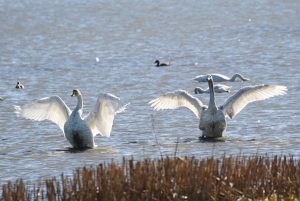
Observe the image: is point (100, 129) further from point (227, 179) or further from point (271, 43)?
point (271, 43)

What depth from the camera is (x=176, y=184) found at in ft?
32.1

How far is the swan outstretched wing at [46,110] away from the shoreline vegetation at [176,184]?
7304 mm

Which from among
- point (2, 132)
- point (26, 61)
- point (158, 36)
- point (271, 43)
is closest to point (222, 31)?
point (158, 36)

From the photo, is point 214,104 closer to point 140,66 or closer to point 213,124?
point 213,124

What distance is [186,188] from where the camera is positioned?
9758 mm

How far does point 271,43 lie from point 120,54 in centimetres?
543

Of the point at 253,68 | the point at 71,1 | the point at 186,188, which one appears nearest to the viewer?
the point at 186,188

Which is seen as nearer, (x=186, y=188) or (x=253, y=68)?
(x=186, y=188)

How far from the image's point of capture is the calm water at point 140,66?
16328mm

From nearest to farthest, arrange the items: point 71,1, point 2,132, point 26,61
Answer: point 2,132
point 26,61
point 71,1

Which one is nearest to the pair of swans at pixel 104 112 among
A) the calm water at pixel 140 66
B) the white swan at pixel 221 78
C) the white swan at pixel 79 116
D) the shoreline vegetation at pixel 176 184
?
the white swan at pixel 79 116

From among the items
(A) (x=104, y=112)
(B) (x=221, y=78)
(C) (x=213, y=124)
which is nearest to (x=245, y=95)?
(C) (x=213, y=124)

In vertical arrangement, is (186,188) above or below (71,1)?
below

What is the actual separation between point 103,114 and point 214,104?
74.6 inches
